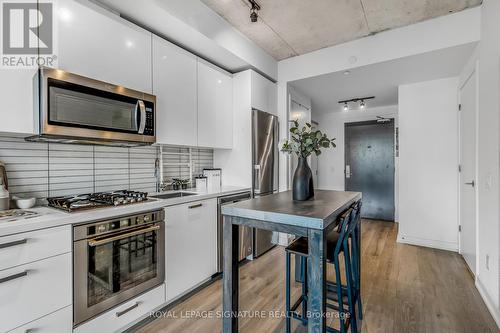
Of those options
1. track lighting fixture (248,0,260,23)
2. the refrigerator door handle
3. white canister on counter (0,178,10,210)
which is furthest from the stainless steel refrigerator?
white canister on counter (0,178,10,210)

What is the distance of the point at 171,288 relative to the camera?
2082mm

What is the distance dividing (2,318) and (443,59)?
14.3 feet

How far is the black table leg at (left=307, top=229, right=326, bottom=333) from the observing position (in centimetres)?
121

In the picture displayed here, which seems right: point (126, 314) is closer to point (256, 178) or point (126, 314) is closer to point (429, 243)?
point (256, 178)

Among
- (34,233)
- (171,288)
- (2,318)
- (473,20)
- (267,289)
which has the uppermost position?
(473,20)

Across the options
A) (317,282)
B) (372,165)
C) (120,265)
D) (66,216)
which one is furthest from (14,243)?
(372,165)

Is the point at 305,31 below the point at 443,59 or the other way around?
the other way around

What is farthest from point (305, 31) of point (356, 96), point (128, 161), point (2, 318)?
point (2, 318)

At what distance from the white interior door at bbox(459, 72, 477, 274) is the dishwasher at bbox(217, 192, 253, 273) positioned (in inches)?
97.8

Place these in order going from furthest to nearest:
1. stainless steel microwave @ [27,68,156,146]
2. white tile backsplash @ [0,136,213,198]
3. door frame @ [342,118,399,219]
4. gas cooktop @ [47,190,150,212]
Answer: door frame @ [342,118,399,219]
white tile backsplash @ [0,136,213,198]
gas cooktop @ [47,190,150,212]
stainless steel microwave @ [27,68,156,146]

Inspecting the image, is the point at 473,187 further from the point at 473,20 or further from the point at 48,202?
the point at 48,202

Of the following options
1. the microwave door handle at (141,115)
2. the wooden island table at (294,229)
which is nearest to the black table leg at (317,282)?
the wooden island table at (294,229)

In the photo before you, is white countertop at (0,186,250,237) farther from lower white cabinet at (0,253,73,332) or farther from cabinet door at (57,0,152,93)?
cabinet door at (57,0,152,93)

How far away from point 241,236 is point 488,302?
233cm
